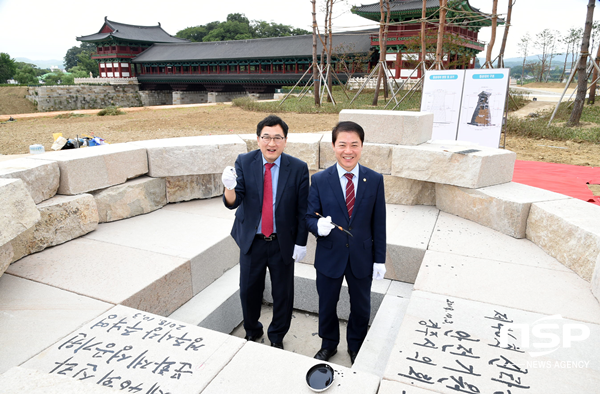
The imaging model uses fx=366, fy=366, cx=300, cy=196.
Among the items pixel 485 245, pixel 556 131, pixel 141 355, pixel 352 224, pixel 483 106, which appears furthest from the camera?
pixel 556 131

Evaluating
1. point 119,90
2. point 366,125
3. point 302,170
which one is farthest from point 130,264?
point 119,90

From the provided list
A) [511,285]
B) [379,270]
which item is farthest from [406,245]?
[379,270]

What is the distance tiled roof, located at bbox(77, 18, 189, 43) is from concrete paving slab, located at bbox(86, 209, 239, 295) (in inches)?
1383

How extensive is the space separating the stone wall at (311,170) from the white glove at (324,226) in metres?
1.36

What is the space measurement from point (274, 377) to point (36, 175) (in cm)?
279

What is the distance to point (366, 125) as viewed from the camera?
14.1 feet

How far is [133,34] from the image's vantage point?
34.8 meters

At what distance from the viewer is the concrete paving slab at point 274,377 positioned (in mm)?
1749

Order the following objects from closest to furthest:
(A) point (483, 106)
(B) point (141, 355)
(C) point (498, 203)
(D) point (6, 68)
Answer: (B) point (141, 355) < (C) point (498, 203) < (A) point (483, 106) < (D) point (6, 68)

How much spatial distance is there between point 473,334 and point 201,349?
5.08 feet

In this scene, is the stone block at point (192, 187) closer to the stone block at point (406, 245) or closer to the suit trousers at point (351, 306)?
the stone block at point (406, 245)

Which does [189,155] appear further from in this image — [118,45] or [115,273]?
[118,45]

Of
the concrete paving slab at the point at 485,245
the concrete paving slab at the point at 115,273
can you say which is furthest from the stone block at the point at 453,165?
the concrete paving slab at the point at 115,273

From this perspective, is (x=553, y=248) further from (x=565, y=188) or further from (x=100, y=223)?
(x=100, y=223)
